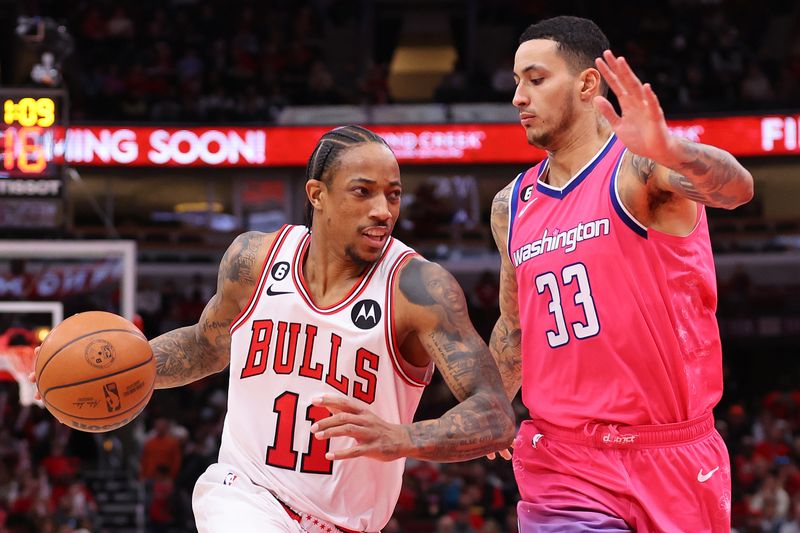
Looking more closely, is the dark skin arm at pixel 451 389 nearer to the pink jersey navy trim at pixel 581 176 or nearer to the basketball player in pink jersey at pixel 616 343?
the basketball player in pink jersey at pixel 616 343

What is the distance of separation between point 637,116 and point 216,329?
67.6 inches

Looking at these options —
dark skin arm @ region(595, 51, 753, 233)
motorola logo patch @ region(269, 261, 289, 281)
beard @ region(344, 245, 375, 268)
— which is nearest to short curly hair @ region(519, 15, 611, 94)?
dark skin arm @ region(595, 51, 753, 233)

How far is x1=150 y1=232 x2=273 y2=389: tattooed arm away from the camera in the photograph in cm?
392

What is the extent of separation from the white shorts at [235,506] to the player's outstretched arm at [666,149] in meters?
1.54

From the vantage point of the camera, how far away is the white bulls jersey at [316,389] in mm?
3605

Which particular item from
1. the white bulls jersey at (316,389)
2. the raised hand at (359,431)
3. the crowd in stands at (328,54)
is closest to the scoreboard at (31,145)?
the crowd in stands at (328,54)

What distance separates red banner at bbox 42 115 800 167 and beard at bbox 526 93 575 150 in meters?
11.8

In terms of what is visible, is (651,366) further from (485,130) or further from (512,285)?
(485,130)

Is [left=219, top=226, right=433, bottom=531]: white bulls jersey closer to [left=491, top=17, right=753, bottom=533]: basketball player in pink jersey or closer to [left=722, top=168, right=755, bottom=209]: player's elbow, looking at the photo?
[left=491, top=17, right=753, bottom=533]: basketball player in pink jersey

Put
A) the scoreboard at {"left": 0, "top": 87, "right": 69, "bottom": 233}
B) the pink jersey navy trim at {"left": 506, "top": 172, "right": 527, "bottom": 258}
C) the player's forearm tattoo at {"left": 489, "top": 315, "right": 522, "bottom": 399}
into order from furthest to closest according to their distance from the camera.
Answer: the scoreboard at {"left": 0, "top": 87, "right": 69, "bottom": 233} → the player's forearm tattoo at {"left": 489, "top": 315, "right": 522, "bottom": 399} → the pink jersey navy trim at {"left": 506, "top": 172, "right": 527, "bottom": 258}

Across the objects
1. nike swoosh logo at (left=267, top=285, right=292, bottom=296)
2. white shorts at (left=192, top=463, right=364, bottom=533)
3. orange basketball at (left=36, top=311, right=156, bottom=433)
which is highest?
nike swoosh logo at (left=267, top=285, right=292, bottom=296)

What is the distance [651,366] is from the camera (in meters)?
3.61

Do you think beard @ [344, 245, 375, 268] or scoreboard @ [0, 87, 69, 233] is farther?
scoreboard @ [0, 87, 69, 233]

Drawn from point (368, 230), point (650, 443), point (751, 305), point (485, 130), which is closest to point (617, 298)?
point (650, 443)
